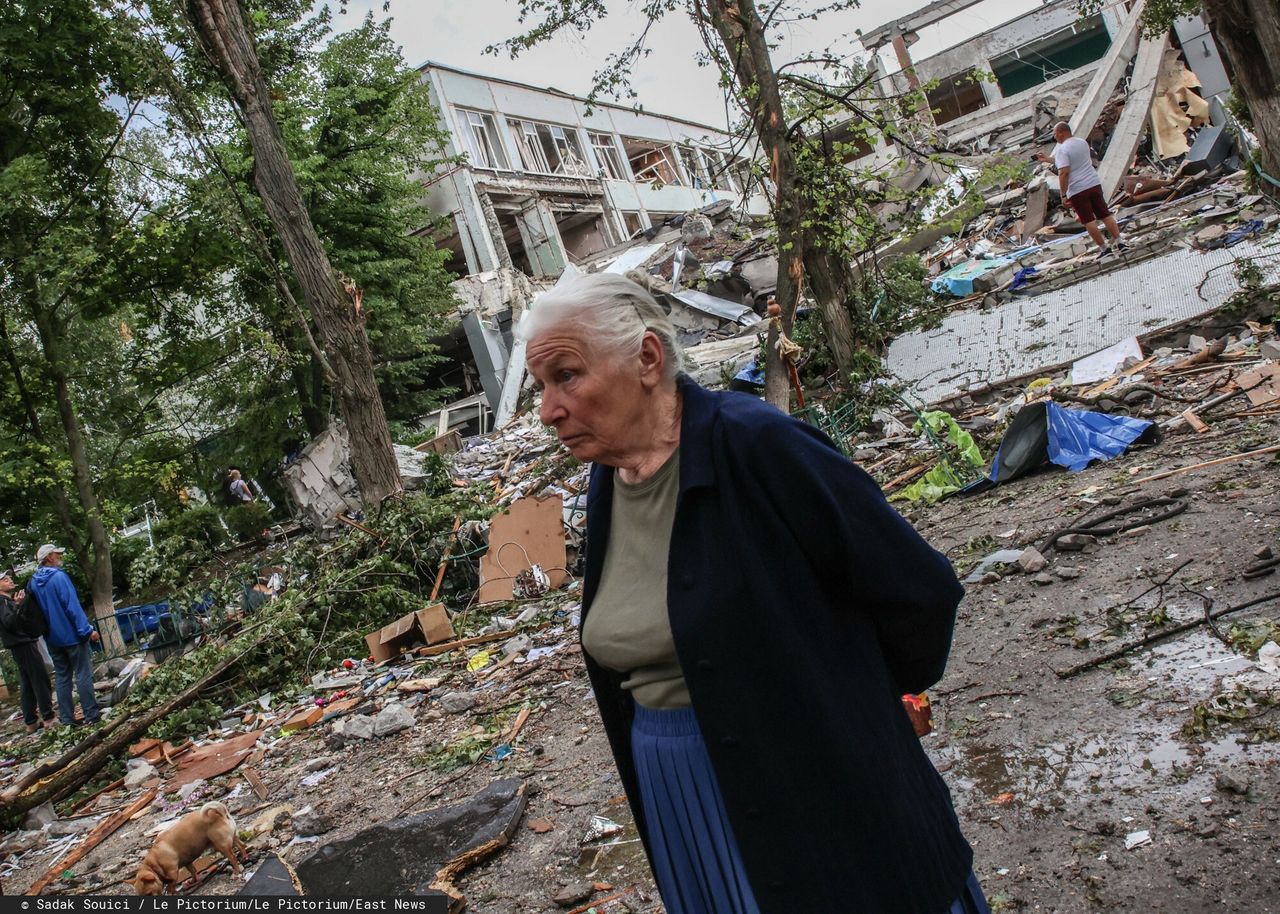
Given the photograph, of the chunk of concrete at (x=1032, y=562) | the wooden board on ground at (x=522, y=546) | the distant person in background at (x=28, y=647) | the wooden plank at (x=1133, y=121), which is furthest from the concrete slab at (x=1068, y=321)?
the distant person in background at (x=28, y=647)

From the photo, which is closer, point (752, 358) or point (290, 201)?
Result: point (290, 201)

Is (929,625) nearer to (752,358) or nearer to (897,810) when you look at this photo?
(897,810)

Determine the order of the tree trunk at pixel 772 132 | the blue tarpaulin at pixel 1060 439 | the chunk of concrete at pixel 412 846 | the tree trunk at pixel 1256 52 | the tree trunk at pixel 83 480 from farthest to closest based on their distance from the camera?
the tree trunk at pixel 83 480, the tree trunk at pixel 772 132, the blue tarpaulin at pixel 1060 439, the tree trunk at pixel 1256 52, the chunk of concrete at pixel 412 846

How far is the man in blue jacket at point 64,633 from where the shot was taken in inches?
392

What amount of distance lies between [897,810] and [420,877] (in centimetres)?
328

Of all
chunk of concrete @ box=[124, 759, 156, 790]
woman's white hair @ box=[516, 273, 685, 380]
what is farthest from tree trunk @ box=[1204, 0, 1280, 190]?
chunk of concrete @ box=[124, 759, 156, 790]

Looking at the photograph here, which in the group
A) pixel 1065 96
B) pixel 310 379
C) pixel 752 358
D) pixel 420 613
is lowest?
pixel 420 613

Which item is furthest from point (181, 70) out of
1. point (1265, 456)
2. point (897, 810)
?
point (897, 810)

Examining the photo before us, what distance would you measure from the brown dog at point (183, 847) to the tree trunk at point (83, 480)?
13650 mm

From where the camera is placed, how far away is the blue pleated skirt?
170 centimetres

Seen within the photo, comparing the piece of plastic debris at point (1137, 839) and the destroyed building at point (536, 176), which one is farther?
the destroyed building at point (536, 176)

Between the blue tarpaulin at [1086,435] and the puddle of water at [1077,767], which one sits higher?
the blue tarpaulin at [1086,435]

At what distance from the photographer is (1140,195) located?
14.5m

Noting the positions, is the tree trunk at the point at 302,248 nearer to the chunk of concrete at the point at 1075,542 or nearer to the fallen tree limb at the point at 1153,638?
the chunk of concrete at the point at 1075,542
